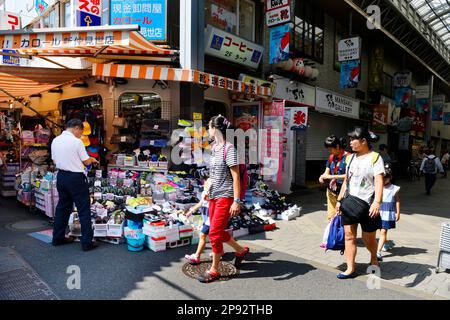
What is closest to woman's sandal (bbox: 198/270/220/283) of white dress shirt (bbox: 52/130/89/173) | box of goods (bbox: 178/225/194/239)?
box of goods (bbox: 178/225/194/239)

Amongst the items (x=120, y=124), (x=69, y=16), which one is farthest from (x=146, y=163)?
(x=69, y=16)

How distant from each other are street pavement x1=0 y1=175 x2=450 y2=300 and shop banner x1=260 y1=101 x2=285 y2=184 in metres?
3.26

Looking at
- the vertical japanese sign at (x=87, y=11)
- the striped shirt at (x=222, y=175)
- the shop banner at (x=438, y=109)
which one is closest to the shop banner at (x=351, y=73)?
the vertical japanese sign at (x=87, y=11)

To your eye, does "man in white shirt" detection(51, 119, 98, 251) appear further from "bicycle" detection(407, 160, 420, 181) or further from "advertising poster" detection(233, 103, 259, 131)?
"bicycle" detection(407, 160, 420, 181)

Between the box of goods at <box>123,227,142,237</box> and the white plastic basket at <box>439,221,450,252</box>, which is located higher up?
the white plastic basket at <box>439,221,450,252</box>

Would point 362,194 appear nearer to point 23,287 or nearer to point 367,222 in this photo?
point 367,222

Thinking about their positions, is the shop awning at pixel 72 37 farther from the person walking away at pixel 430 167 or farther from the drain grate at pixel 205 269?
the person walking away at pixel 430 167

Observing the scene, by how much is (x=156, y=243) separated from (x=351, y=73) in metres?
10.4

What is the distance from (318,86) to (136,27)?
9570 mm

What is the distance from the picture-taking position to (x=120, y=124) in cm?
820

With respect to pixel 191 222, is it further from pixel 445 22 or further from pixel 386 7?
pixel 445 22

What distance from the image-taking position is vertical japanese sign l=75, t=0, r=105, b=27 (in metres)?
8.19

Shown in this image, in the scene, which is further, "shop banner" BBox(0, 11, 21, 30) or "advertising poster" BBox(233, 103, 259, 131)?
"shop banner" BBox(0, 11, 21, 30)

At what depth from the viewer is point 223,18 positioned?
9.56m
